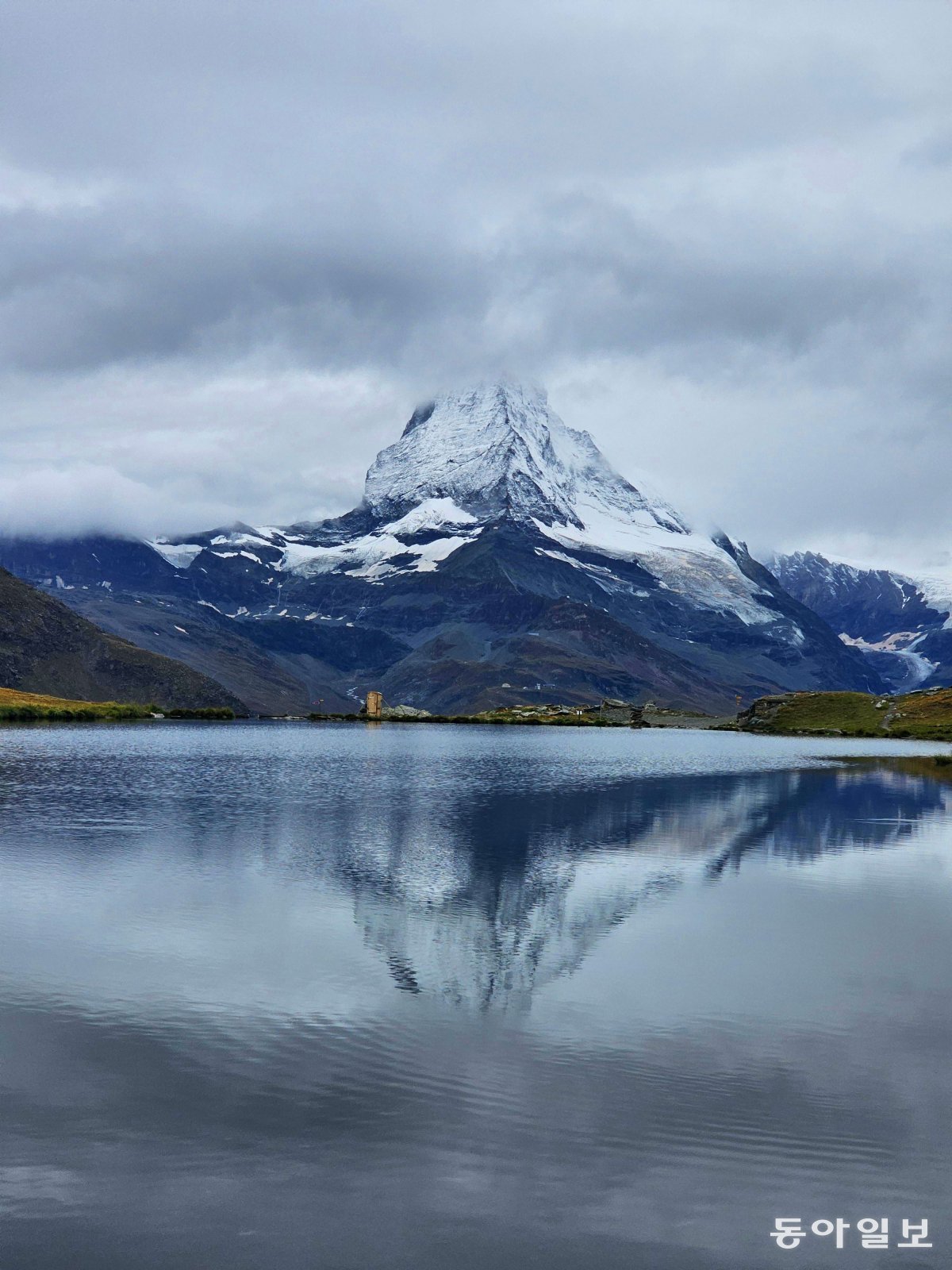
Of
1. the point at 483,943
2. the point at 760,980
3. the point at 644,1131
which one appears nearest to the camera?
the point at 644,1131

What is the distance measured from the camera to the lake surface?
56.9 feet

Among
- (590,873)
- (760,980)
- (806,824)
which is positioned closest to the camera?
(760,980)

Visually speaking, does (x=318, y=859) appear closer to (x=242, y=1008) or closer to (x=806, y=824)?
(x=242, y=1008)

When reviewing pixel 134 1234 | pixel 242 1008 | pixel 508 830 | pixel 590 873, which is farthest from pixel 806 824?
pixel 134 1234

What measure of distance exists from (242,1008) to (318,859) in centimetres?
2369

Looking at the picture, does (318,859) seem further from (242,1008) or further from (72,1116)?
(72,1116)

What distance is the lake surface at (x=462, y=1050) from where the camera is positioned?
1734cm

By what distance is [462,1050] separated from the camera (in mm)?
24922

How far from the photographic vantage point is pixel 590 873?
50.6 metres

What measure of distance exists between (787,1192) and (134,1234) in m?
10.4

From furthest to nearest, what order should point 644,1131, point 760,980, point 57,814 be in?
point 57,814 → point 760,980 → point 644,1131

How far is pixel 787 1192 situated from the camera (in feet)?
61.1

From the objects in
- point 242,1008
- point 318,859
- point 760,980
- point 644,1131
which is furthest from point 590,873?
point 644,1131

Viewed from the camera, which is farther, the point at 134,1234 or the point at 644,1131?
the point at 644,1131
